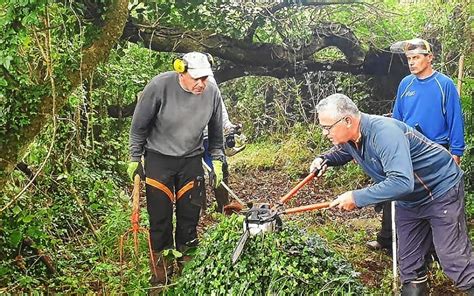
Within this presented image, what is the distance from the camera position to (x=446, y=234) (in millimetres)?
3494

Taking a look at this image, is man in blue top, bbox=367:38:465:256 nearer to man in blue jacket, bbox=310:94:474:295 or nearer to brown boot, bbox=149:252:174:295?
man in blue jacket, bbox=310:94:474:295

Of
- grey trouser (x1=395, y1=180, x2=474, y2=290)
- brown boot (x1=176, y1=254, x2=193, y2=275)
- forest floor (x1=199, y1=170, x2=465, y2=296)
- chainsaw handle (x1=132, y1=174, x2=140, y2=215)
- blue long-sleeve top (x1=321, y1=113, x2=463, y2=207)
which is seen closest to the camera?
blue long-sleeve top (x1=321, y1=113, x2=463, y2=207)

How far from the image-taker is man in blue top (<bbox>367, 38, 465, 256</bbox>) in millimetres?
4316

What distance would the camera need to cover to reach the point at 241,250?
3.24m

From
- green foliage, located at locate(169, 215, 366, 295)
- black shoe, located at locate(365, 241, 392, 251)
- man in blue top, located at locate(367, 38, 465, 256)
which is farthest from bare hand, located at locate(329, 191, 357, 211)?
black shoe, located at locate(365, 241, 392, 251)

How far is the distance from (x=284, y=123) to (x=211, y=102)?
7121 millimetres

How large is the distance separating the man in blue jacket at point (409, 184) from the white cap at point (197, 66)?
106 centimetres

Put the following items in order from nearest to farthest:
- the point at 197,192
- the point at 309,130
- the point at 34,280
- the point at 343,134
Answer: the point at 343,134 → the point at 34,280 → the point at 197,192 → the point at 309,130

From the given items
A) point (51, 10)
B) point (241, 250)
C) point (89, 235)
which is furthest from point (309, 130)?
point (241, 250)

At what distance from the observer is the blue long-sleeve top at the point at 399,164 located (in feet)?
10.0

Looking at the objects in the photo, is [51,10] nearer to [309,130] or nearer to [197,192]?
[197,192]

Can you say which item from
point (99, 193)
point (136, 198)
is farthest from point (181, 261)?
point (99, 193)

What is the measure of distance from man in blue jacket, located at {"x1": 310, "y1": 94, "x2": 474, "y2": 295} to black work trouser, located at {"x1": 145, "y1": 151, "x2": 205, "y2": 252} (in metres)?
1.07

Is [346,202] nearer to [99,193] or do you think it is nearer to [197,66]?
[197,66]
